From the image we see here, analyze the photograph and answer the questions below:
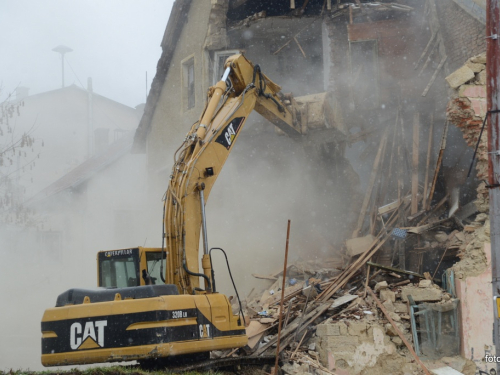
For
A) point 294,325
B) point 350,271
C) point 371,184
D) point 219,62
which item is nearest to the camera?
point 294,325

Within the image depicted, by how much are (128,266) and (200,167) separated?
1829mm

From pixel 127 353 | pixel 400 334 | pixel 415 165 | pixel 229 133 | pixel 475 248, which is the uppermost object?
pixel 229 133

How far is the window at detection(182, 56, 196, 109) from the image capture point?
56.9ft

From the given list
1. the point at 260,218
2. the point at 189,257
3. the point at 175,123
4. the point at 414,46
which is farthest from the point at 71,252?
the point at 189,257

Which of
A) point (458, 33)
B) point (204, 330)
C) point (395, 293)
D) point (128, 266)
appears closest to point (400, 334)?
point (395, 293)

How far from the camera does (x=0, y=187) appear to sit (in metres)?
14.8

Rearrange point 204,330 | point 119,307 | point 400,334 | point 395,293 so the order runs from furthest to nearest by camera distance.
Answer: point 395,293 → point 400,334 → point 204,330 → point 119,307

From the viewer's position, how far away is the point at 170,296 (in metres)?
7.30

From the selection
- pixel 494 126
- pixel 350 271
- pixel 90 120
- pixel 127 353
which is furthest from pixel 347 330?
pixel 90 120

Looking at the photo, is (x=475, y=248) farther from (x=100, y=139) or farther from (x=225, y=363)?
(x=100, y=139)

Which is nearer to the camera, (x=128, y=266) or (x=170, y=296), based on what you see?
(x=170, y=296)

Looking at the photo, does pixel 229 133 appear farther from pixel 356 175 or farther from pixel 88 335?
pixel 356 175

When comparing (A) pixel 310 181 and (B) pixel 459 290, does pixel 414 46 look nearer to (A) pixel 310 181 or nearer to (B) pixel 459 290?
(A) pixel 310 181

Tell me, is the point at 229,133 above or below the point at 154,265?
above
